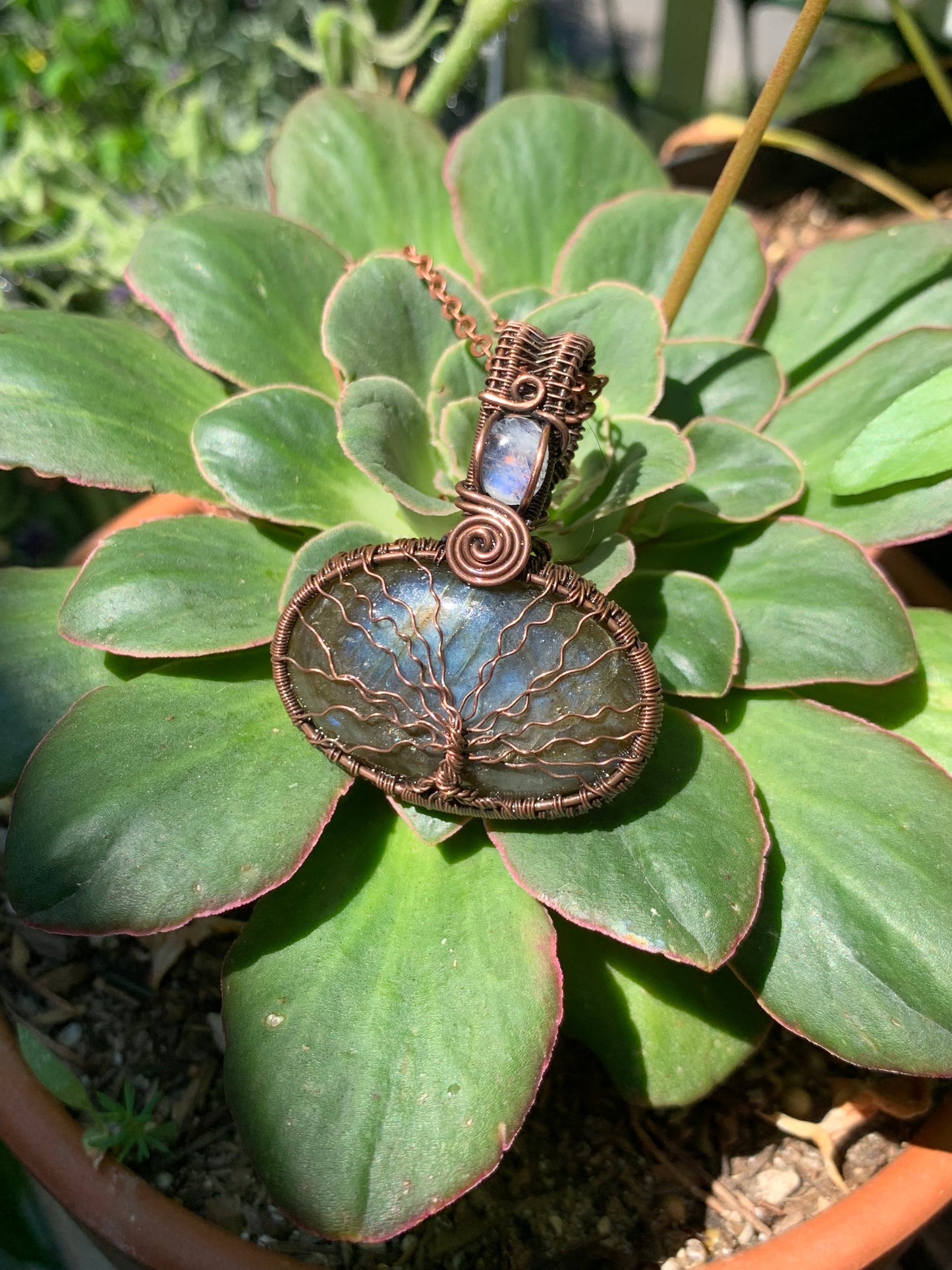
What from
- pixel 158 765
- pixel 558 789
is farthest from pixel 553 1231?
pixel 158 765

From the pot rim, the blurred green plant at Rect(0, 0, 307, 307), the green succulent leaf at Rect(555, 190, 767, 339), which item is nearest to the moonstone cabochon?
the pot rim

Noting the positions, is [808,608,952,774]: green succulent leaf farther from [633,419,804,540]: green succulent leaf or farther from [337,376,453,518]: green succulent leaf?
[337,376,453,518]: green succulent leaf

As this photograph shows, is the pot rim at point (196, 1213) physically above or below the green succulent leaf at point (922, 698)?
below

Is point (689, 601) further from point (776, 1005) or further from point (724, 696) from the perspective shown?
point (776, 1005)

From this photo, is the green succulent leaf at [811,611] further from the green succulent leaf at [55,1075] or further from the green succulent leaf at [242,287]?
the green succulent leaf at [55,1075]

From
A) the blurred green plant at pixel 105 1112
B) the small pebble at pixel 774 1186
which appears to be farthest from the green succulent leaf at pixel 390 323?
the small pebble at pixel 774 1186

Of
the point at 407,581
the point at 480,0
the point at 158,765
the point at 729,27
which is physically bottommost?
the point at 158,765
